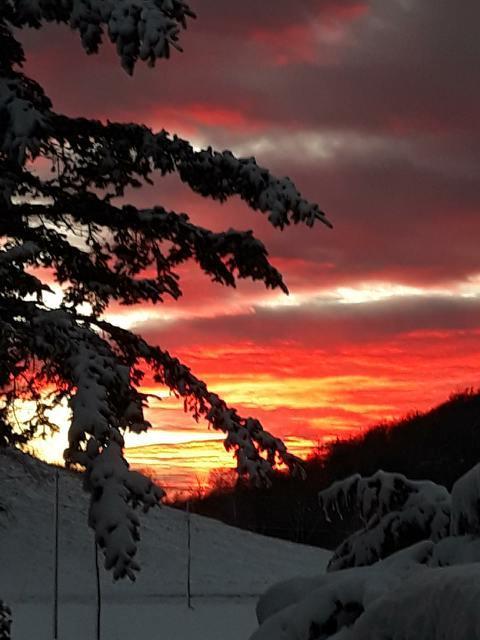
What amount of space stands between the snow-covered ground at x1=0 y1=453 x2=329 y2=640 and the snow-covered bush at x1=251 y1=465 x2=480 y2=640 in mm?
19189

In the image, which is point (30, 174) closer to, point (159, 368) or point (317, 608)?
point (159, 368)

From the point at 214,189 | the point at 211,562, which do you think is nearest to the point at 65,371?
the point at 214,189

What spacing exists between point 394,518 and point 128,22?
443 centimetres

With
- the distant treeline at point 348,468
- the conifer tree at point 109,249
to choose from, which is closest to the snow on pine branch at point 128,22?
the conifer tree at point 109,249

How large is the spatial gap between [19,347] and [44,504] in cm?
3616

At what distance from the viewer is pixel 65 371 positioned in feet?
31.7

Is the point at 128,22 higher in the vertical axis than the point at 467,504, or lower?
higher

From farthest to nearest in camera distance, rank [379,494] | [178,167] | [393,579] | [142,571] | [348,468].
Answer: [348,468]
[142,571]
[178,167]
[379,494]
[393,579]

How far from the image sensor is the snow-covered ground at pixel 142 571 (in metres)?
28.2

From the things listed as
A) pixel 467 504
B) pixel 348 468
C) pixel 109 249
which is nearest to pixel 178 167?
pixel 109 249

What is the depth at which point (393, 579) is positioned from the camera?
3928 millimetres

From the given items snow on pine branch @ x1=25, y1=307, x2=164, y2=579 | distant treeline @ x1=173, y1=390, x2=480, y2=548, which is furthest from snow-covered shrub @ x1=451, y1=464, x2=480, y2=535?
distant treeline @ x1=173, y1=390, x2=480, y2=548

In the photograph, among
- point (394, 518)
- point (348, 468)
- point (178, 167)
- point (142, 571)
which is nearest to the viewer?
point (394, 518)

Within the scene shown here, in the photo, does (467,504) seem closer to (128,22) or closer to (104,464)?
(104,464)
